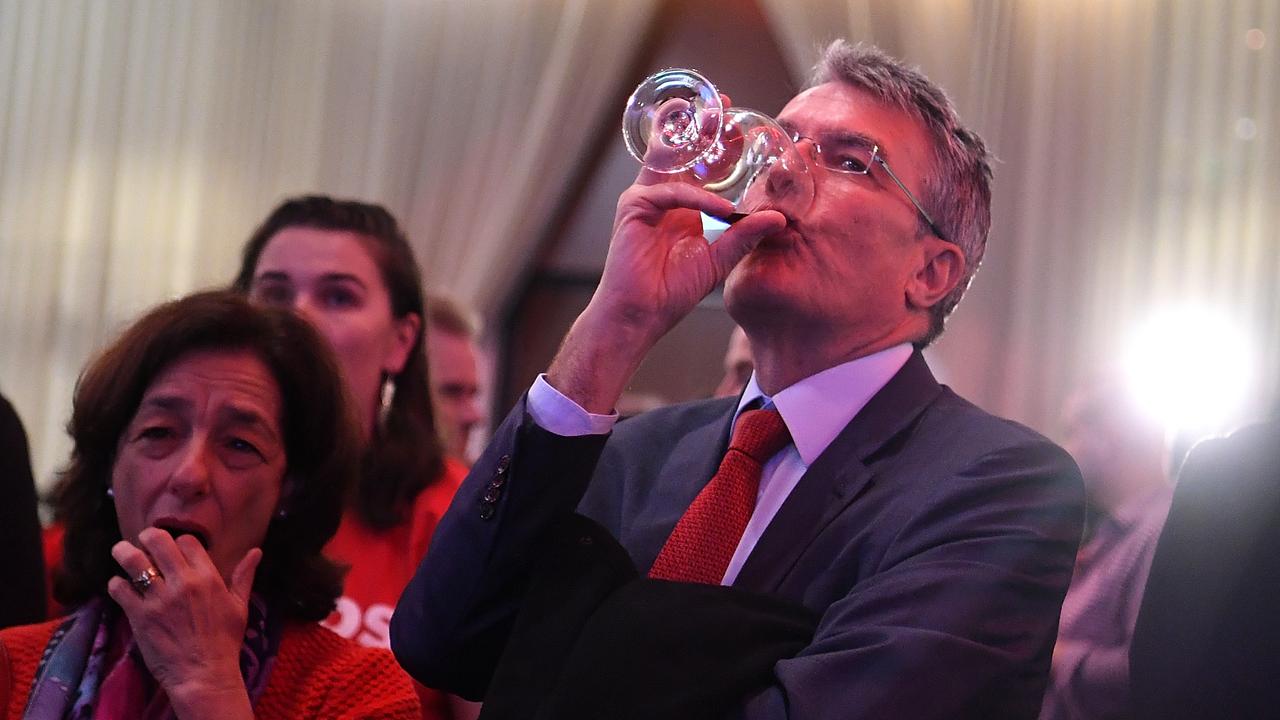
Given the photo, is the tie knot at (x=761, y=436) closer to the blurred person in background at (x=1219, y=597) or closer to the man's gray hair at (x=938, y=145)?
the man's gray hair at (x=938, y=145)

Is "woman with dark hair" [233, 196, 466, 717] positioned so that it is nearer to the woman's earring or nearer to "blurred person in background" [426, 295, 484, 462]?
the woman's earring

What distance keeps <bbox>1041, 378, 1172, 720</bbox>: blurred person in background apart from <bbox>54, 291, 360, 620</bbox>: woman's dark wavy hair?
95cm

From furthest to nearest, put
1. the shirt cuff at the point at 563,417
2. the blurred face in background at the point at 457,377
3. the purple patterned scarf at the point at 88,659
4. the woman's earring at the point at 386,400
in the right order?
the blurred face in background at the point at 457,377 → the woman's earring at the point at 386,400 → the purple patterned scarf at the point at 88,659 → the shirt cuff at the point at 563,417

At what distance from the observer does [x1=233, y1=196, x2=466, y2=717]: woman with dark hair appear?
6.73ft

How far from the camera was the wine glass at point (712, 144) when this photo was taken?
149 cm

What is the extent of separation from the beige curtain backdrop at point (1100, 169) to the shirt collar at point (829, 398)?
682mm

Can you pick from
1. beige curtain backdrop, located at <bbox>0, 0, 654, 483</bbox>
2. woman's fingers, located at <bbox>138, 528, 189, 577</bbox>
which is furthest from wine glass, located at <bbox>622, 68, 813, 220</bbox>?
beige curtain backdrop, located at <bbox>0, 0, 654, 483</bbox>

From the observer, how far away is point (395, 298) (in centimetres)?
233

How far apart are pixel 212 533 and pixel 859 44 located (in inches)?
42.2

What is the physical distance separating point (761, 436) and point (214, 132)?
12.2 ft

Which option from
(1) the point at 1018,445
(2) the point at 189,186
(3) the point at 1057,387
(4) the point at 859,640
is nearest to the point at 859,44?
(1) the point at 1018,445

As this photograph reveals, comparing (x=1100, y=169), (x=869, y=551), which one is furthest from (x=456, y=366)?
(x=869, y=551)

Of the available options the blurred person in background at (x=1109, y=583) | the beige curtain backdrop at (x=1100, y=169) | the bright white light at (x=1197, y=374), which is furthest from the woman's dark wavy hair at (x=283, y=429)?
the bright white light at (x=1197, y=374)

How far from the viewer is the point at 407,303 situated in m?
2.36
